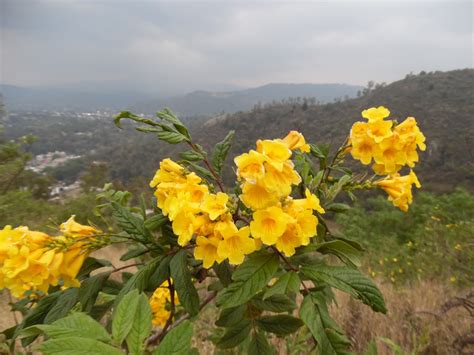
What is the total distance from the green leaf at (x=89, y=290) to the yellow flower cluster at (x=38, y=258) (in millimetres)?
27

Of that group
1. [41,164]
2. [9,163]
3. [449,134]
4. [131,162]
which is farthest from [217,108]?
[9,163]

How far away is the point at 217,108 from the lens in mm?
192625

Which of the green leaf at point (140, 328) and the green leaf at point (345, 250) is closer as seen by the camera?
the green leaf at point (140, 328)

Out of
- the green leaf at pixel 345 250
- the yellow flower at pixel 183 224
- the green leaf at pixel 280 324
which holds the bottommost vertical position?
the green leaf at pixel 280 324

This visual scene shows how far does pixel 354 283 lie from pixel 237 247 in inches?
12.0

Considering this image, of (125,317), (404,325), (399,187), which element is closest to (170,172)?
(125,317)

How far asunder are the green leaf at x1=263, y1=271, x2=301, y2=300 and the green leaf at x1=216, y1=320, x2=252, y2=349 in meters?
0.50

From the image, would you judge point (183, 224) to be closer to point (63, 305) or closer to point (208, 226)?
point (208, 226)

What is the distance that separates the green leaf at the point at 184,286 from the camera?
0.96 m

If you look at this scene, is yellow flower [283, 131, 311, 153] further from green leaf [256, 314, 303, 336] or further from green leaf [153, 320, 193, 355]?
green leaf [153, 320, 193, 355]

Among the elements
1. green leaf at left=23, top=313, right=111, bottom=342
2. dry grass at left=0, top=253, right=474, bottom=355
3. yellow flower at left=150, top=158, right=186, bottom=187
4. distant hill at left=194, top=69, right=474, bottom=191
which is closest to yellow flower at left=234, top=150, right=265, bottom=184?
yellow flower at left=150, top=158, right=186, bottom=187

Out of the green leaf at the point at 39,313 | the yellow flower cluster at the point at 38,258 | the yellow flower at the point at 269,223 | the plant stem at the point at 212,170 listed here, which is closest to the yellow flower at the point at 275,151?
the yellow flower at the point at 269,223

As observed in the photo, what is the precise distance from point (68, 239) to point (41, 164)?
73.7 meters

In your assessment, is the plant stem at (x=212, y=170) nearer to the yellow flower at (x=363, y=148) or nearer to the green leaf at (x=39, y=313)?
the yellow flower at (x=363, y=148)
